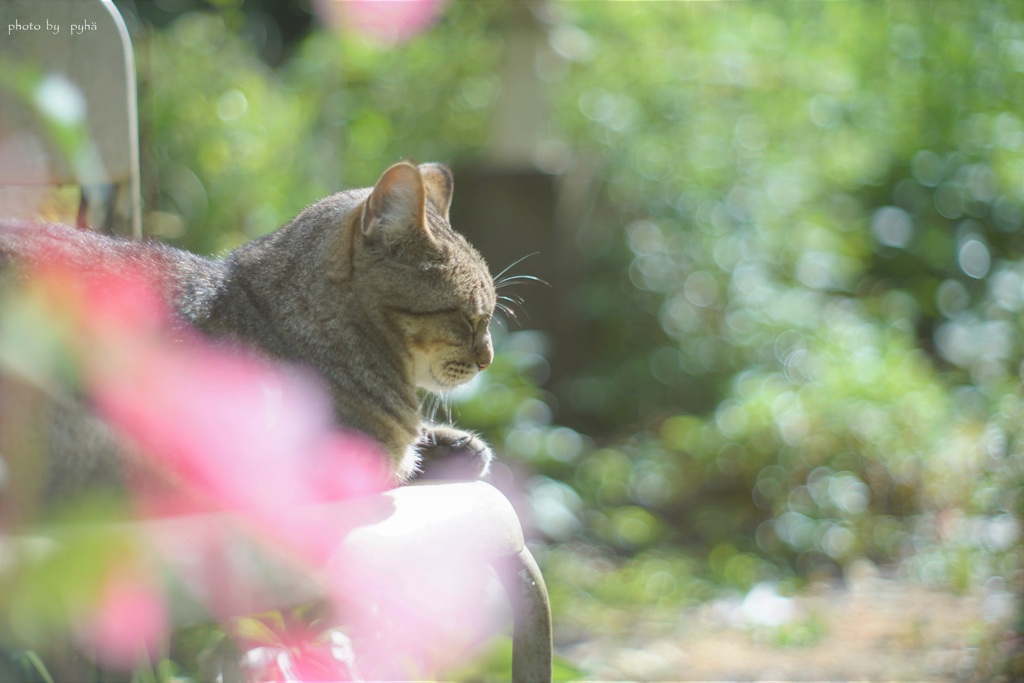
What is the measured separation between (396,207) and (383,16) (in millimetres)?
2481

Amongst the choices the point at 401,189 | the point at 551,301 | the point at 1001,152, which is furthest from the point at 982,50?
the point at 401,189

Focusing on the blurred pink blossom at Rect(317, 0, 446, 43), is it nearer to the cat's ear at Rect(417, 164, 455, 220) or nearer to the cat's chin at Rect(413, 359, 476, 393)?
the cat's ear at Rect(417, 164, 455, 220)

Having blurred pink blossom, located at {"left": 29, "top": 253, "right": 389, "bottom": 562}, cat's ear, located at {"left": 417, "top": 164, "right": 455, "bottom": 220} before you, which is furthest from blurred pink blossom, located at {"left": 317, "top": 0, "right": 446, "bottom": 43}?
blurred pink blossom, located at {"left": 29, "top": 253, "right": 389, "bottom": 562}

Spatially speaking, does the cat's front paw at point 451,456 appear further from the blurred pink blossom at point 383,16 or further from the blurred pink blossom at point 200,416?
the blurred pink blossom at point 383,16

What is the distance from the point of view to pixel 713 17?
4.16 meters

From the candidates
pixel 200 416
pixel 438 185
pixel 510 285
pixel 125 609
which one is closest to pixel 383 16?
pixel 510 285

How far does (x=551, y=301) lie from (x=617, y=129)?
829mm

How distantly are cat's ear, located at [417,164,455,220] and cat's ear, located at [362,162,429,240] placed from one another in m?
0.19

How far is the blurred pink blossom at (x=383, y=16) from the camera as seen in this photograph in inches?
138

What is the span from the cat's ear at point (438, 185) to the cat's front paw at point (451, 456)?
15.9 inches

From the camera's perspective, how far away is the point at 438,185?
1.66 metres

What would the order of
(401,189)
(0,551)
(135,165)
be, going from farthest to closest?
(135,165), (401,189), (0,551)

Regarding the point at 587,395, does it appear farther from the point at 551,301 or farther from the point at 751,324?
the point at 751,324

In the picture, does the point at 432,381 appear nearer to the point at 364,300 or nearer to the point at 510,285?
the point at 364,300
